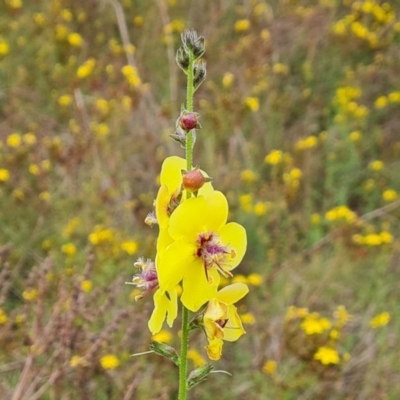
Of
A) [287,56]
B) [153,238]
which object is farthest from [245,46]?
[153,238]

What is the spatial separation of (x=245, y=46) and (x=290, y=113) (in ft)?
1.78

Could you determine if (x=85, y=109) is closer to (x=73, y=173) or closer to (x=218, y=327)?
(x=73, y=173)

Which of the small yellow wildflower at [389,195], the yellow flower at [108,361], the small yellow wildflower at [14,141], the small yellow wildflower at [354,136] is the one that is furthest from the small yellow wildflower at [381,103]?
the yellow flower at [108,361]

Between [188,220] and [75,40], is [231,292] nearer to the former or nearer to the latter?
[188,220]

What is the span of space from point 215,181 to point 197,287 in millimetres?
2479

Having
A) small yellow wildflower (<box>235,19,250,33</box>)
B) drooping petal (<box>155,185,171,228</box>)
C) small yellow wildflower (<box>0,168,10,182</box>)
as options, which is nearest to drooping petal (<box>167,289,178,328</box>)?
drooping petal (<box>155,185,171,228</box>)

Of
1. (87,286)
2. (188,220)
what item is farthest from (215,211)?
(87,286)

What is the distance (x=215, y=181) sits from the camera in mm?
3441

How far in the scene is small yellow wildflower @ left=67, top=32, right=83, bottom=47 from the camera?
4426 millimetres

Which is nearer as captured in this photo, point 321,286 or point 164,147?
point 321,286

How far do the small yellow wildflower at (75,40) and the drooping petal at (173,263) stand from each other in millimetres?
3726

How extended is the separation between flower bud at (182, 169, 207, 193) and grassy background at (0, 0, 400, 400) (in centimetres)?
97

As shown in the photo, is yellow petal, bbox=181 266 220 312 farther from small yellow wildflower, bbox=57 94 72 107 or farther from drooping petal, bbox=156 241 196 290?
small yellow wildflower, bbox=57 94 72 107

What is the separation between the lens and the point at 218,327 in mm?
950
